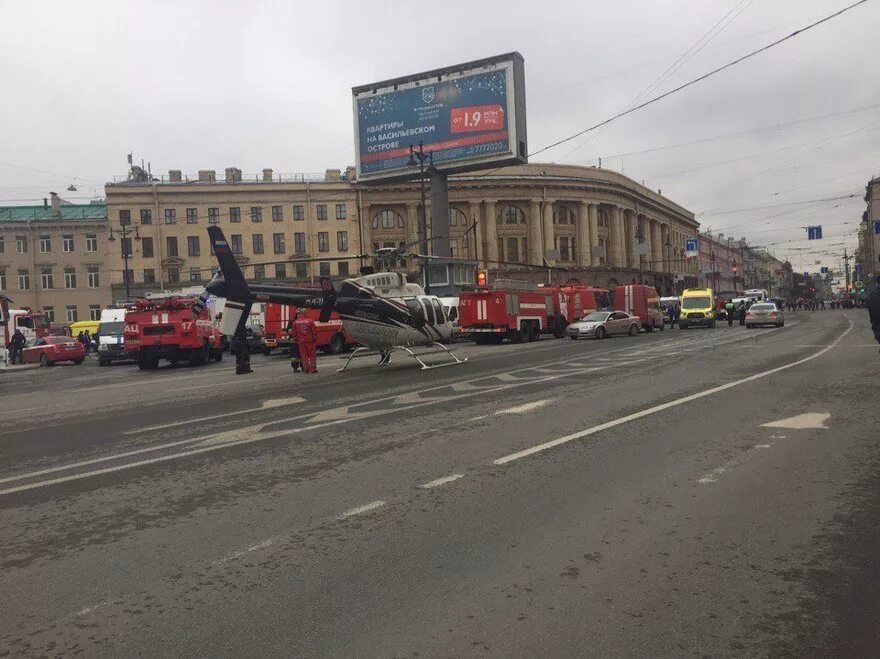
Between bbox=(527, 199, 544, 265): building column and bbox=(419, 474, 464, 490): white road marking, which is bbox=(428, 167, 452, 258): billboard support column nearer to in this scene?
bbox=(419, 474, 464, 490): white road marking

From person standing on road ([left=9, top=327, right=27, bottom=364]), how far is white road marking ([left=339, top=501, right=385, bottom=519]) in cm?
3529

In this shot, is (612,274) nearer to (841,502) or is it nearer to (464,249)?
(464,249)

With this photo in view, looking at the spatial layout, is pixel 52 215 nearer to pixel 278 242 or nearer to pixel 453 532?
pixel 278 242

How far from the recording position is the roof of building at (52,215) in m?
67.4

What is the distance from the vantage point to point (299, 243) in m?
71.7

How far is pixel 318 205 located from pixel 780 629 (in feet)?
235

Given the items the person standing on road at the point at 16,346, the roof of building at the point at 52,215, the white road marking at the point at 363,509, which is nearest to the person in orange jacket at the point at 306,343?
the white road marking at the point at 363,509

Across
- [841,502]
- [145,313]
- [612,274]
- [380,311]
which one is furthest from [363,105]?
[612,274]

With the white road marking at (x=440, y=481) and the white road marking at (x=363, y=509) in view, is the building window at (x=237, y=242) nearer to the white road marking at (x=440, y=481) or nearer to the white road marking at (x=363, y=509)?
the white road marking at (x=440, y=481)

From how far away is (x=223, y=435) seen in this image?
9.39 m

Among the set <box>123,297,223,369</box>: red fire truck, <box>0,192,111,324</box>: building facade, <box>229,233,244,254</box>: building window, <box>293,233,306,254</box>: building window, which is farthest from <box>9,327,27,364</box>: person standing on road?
<box>293,233,306,254</box>: building window

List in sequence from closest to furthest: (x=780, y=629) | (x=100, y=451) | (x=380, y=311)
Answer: (x=780, y=629), (x=100, y=451), (x=380, y=311)

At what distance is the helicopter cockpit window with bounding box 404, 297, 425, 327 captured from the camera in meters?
20.0

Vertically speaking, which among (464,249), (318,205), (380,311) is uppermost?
(318,205)
